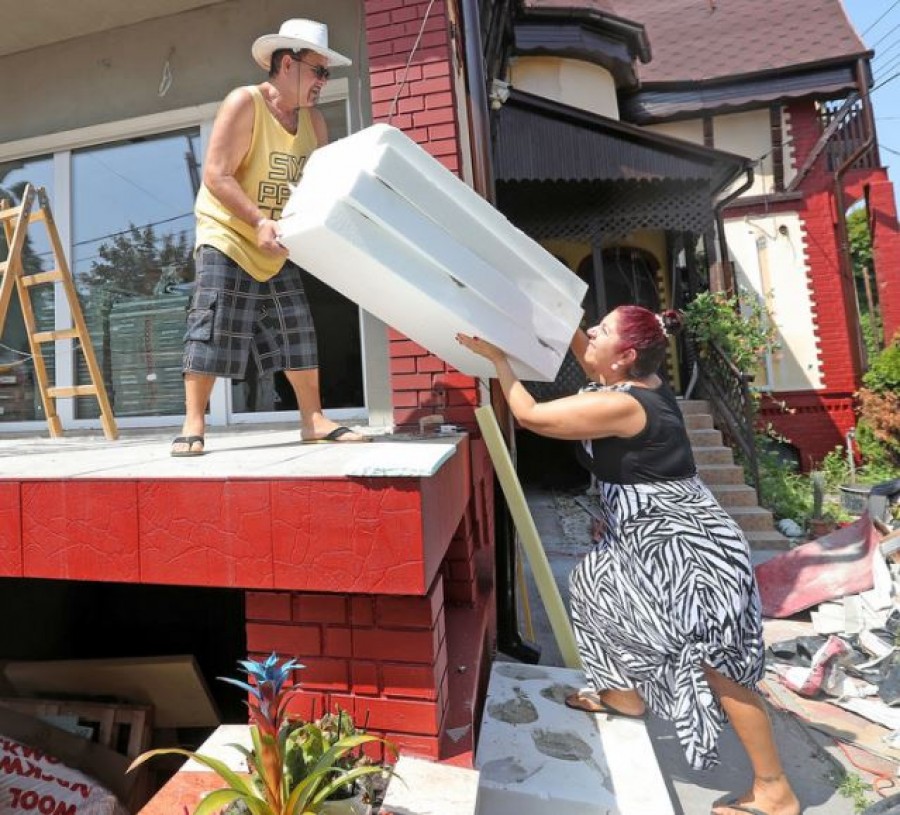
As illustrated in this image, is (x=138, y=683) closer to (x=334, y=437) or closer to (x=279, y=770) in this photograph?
(x=334, y=437)

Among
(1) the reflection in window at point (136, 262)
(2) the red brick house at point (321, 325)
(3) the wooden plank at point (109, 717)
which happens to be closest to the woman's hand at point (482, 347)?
(2) the red brick house at point (321, 325)

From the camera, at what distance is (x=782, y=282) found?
10984mm

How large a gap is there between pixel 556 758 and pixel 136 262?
403cm

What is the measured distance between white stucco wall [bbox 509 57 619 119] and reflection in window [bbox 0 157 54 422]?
290 inches

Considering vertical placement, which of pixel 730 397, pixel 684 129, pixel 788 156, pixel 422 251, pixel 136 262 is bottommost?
pixel 730 397

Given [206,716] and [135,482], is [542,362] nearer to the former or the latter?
[135,482]

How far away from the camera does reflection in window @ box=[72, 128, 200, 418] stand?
3914mm

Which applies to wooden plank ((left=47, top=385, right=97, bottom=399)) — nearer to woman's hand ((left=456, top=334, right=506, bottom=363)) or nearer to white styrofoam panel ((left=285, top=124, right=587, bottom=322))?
white styrofoam panel ((left=285, top=124, right=587, bottom=322))

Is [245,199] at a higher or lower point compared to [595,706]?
higher

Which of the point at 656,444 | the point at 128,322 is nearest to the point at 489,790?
the point at 656,444

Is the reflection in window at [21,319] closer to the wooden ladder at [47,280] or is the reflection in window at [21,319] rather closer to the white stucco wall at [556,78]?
the wooden ladder at [47,280]

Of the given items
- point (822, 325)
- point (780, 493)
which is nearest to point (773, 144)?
point (822, 325)

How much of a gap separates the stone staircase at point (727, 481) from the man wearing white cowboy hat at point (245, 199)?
5197 millimetres

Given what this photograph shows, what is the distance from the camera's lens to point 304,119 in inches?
92.0
